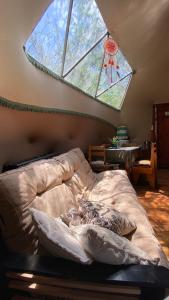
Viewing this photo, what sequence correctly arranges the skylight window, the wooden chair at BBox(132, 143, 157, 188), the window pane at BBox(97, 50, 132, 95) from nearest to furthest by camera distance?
Result: the skylight window < the wooden chair at BBox(132, 143, 157, 188) < the window pane at BBox(97, 50, 132, 95)

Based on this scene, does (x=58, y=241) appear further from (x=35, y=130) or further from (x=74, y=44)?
(x=74, y=44)

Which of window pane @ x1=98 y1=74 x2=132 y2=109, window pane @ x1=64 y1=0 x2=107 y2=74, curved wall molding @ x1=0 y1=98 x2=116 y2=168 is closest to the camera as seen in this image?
curved wall molding @ x1=0 y1=98 x2=116 y2=168

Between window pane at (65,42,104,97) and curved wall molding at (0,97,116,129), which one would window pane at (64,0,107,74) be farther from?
curved wall molding at (0,97,116,129)

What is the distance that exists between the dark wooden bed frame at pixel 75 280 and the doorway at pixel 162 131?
5534 millimetres

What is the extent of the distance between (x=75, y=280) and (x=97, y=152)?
3422 mm

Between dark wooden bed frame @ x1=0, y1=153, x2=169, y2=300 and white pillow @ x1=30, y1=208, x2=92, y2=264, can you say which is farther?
white pillow @ x1=30, y1=208, x2=92, y2=264

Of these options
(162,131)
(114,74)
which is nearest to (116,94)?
(114,74)

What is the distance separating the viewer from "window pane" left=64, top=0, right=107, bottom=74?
9.99 feet

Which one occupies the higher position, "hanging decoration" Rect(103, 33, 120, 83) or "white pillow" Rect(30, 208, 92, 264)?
"hanging decoration" Rect(103, 33, 120, 83)

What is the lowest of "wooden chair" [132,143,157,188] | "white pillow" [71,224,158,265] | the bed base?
"wooden chair" [132,143,157,188]

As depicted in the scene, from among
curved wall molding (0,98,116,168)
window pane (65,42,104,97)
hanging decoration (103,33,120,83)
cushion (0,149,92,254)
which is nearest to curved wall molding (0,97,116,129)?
curved wall molding (0,98,116,168)

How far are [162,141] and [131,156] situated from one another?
218cm

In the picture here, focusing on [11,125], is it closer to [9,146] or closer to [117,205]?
[9,146]

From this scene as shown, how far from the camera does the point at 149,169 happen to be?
429 centimetres
